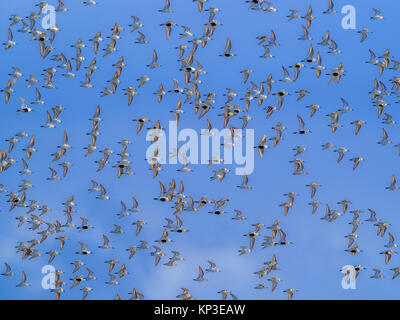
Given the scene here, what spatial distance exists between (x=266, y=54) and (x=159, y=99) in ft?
23.4

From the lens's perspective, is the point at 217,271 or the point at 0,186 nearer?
the point at 0,186

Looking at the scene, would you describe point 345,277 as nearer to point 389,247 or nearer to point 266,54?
point 389,247

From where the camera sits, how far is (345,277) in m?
74.5

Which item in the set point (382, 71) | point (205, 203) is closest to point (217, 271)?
point (205, 203)

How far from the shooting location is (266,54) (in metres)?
73.2

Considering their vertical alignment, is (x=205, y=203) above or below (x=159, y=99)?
below

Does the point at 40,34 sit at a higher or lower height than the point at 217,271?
higher

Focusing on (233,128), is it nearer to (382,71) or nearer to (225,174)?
(225,174)
